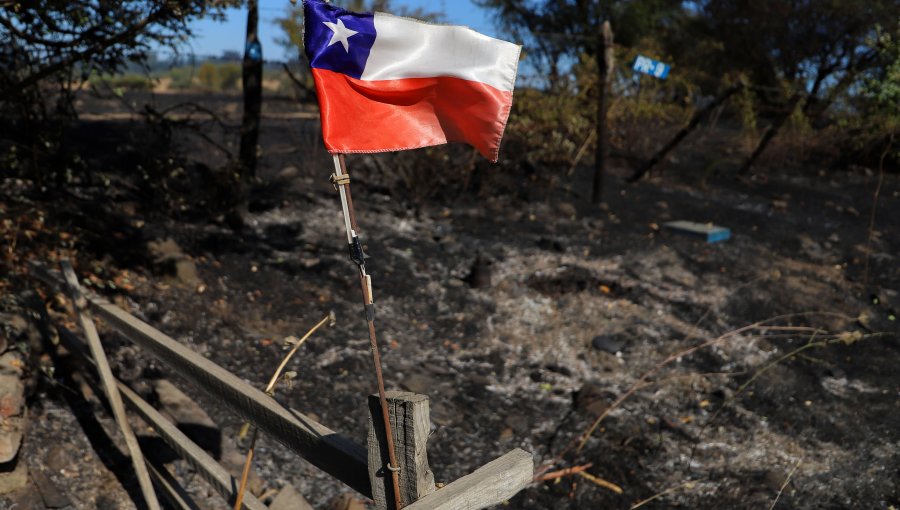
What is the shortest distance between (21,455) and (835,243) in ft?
30.4

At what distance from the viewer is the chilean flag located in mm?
2354

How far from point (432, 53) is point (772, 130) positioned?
11247mm

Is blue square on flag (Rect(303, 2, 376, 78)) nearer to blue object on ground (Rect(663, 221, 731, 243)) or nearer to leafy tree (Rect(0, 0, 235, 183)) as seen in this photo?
leafy tree (Rect(0, 0, 235, 183))

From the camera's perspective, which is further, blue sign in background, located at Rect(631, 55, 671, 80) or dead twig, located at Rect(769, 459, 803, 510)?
blue sign in background, located at Rect(631, 55, 671, 80)

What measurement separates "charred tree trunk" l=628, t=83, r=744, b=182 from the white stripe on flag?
8320mm

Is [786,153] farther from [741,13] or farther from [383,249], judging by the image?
[383,249]

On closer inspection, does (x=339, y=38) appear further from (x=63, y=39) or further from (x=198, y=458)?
(x=63, y=39)

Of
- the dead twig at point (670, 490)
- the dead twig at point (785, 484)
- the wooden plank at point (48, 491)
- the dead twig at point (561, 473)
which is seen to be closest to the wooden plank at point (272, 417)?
the wooden plank at point (48, 491)

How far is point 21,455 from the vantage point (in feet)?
13.0

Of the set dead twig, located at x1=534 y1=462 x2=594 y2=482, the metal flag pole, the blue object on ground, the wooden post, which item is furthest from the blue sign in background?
the wooden post

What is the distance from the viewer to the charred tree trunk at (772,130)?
435 inches

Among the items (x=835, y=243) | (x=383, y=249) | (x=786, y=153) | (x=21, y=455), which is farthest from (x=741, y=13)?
(x=21, y=455)

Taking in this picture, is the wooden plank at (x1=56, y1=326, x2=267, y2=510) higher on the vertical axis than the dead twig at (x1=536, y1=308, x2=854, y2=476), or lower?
higher

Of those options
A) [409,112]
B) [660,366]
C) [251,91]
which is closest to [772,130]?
[660,366]
